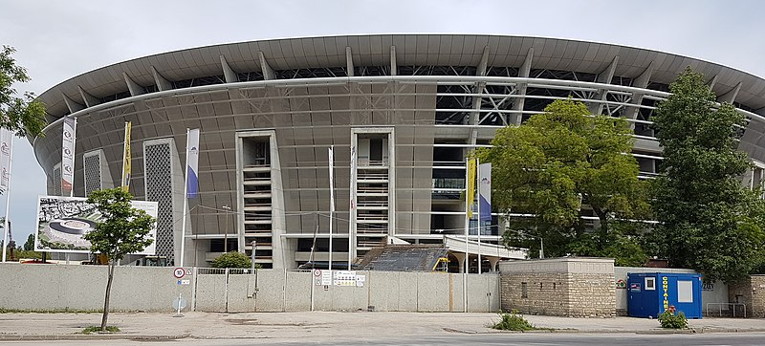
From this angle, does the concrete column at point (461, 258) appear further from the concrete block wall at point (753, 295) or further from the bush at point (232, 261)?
the concrete block wall at point (753, 295)

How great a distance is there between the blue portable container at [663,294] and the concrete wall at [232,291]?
22.8 ft

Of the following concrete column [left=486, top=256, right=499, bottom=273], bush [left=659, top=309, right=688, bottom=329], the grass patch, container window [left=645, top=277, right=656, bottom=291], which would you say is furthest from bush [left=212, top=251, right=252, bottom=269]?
bush [left=659, top=309, right=688, bottom=329]

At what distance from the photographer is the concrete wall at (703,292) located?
33.1 metres

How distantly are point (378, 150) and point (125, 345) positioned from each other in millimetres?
44318

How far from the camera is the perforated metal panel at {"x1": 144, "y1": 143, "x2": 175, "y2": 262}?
58844 mm

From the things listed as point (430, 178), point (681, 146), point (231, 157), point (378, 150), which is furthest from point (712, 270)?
point (231, 157)

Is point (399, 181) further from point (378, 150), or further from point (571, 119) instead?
point (571, 119)

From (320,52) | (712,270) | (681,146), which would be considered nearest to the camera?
(712,270)

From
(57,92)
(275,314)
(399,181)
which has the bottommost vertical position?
(275,314)

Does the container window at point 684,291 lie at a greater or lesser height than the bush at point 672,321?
greater

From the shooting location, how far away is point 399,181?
57.8 metres

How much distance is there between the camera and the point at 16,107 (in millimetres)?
17969

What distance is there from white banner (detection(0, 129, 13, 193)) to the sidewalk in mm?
8626

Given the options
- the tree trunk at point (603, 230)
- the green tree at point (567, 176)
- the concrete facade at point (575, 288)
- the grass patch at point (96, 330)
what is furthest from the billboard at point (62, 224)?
the tree trunk at point (603, 230)
